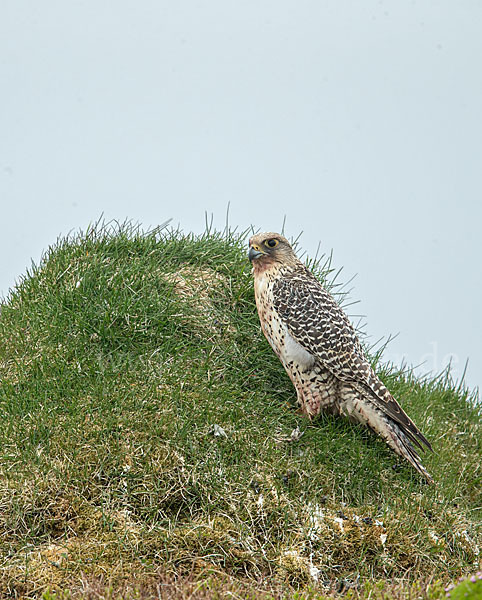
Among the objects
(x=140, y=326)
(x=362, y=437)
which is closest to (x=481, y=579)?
(x=362, y=437)

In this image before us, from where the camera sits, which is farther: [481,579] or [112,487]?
[112,487]

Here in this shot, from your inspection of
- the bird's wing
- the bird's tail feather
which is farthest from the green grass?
the bird's wing

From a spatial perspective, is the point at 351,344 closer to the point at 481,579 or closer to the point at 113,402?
the point at 113,402

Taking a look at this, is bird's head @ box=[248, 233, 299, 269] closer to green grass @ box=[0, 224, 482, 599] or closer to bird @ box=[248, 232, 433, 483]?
bird @ box=[248, 232, 433, 483]

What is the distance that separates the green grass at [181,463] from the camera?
5.53 metres

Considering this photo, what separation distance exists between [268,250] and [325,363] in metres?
1.28

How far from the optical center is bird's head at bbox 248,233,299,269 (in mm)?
7082

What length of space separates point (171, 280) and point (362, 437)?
2661mm

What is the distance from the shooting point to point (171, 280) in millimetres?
7875

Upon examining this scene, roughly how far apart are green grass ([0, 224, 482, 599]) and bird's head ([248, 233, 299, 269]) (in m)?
0.78

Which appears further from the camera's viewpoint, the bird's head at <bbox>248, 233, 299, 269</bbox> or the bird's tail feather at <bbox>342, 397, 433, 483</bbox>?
the bird's head at <bbox>248, 233, 299, 269</bbox>

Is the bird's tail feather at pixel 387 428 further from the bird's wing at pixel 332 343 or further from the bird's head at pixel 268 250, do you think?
the bird's head at pixel 268 250

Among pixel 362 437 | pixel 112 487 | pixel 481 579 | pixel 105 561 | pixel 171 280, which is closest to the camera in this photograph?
pixel 481 579

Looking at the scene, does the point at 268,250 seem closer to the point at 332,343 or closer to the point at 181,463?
the point at 332,343
